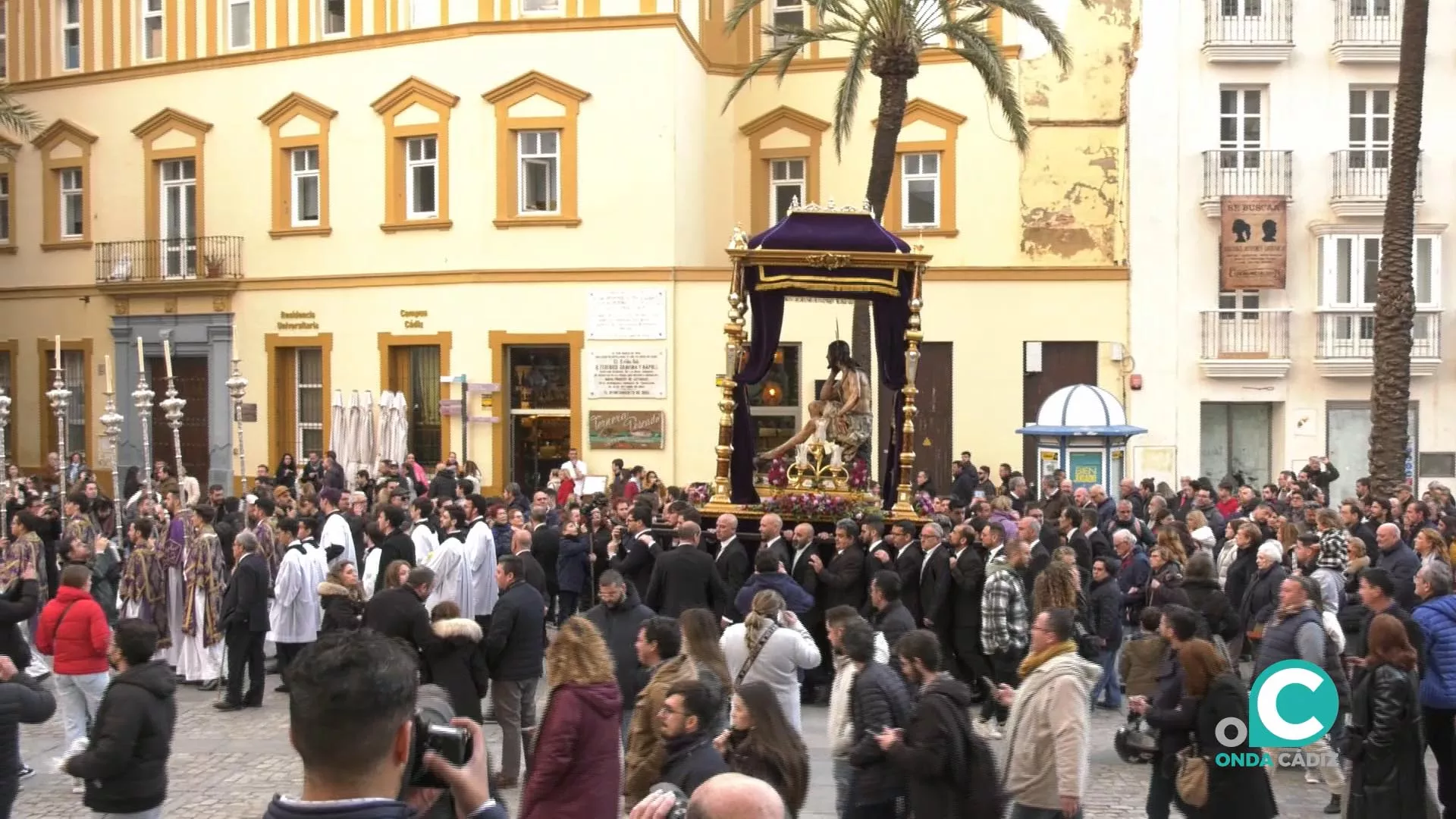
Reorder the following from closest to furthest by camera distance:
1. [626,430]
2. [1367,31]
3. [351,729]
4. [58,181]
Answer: [351,729]
[626,430]
[1367,31]
[58,181]

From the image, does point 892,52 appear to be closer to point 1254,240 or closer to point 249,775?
point 1254,240

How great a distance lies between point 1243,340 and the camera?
1120 inches

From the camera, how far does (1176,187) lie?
28.5 m

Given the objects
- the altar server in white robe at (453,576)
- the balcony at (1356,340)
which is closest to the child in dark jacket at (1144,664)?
the altar server in white robe at (453,576)

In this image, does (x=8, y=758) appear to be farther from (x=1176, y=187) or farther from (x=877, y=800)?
(x=1176, y=187)

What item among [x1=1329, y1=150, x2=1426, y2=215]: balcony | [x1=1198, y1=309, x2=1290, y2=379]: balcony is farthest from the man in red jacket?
[x1=1329, y1=150, x2=1426, y2=215]: balcony

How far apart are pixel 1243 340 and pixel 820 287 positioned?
1495 cm

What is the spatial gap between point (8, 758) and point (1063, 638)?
516 centimetres

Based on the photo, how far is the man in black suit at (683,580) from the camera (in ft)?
40.5

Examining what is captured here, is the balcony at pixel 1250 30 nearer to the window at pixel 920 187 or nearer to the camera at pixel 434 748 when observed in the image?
the window at pixel 920 187

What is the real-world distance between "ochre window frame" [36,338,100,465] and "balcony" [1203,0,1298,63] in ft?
79.3

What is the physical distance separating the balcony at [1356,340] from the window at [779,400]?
392 inches

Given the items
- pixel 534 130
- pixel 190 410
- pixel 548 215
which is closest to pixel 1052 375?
pixel 548 215

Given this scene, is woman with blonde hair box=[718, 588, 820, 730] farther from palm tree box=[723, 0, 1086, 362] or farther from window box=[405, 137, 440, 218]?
window box=[405, 137, 440, 218]
